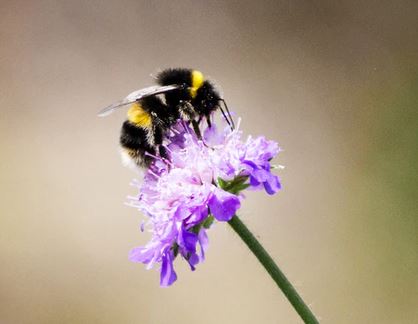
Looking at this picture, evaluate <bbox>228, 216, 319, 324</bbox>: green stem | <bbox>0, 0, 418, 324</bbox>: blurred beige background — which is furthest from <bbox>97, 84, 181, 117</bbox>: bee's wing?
<bbox>0, 0, 418, 324</bbox>: blurred beige background

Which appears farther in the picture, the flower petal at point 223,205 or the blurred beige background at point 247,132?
the blurred beige background at point 247,132

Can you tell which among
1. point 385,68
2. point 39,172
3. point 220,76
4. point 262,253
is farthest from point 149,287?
point 262,253

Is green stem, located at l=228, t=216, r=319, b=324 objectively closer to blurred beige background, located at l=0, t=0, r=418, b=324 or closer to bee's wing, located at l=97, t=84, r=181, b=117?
bee's wing, located at l=97, t=84, r=181, b=117

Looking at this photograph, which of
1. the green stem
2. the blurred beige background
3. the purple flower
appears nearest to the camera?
the green stem

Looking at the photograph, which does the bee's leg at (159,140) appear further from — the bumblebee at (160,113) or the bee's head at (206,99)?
the bee's head at (206,99)

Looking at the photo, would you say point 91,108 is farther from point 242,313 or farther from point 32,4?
point 242,313

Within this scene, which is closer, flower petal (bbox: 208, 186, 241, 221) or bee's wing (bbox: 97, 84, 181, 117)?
flower petal (bbox: 208, 186, 241, 221)

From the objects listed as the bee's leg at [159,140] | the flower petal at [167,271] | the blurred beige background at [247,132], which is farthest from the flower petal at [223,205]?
the blurred beige background at [247,132]
